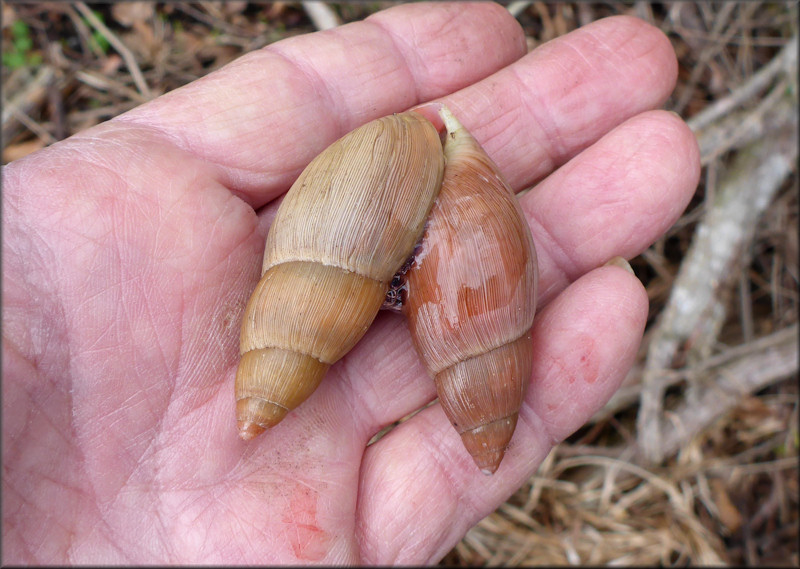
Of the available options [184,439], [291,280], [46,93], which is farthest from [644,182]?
[46,93]

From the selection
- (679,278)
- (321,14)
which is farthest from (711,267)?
(321,14)

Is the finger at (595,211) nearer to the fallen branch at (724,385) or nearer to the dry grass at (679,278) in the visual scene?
the dry grass at (679,278)

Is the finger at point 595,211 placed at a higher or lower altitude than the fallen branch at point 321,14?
lower

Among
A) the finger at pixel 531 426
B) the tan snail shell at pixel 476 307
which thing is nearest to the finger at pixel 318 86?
the tan snail shell at pixel 476 307

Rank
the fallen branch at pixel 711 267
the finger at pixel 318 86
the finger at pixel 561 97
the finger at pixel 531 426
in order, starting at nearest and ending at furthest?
the finger at pixel 531 426 < the finger at pixel 318 86 < the finger at pixel 561 97 < the fallen branch at pixel 711 267


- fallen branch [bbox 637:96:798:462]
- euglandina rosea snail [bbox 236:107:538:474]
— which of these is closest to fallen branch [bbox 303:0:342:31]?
euglandina rosea snail [bbox 236:107:538:474]

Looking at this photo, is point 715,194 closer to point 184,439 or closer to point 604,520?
point 604,520

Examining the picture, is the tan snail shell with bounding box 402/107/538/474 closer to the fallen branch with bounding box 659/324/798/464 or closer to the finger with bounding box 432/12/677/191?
the finger with bounding box 432/12/677/191
